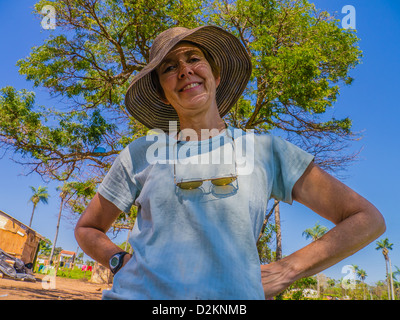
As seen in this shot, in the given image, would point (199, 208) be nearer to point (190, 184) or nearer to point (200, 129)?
point (190, 184)

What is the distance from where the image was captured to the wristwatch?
4.32 feet

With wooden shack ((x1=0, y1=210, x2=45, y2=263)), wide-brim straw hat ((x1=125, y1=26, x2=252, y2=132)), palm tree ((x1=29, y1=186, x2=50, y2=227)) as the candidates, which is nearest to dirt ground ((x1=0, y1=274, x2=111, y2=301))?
wooden shack ((x1=0, y1=210, x2=45, y2=263))

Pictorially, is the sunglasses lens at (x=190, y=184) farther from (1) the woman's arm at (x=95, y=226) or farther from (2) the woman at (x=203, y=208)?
(1) the woman's arm at (x=95, y=226)

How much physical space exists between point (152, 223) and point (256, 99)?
738 centimetres

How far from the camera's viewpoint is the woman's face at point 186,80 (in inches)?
61.6

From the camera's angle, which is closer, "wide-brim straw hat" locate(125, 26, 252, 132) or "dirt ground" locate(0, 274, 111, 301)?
"wide-brim straw hat" locate(125, 26, 252, 132)

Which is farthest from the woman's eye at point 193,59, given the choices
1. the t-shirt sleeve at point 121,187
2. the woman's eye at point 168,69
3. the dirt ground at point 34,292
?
the dirt ground at point 34,292

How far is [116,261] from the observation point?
133 cm

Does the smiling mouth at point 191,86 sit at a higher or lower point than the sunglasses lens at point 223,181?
higher

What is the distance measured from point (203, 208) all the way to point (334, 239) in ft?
1.53

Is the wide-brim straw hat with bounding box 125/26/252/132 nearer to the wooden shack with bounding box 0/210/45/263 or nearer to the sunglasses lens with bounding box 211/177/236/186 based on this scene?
the sunglasses lens with bounding box 211/177/236/186

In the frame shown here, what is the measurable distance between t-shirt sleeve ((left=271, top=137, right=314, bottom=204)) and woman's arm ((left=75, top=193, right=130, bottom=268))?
716mm

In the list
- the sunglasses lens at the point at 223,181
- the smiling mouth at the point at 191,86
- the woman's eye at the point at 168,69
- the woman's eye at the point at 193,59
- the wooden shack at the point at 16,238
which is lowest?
the sunglasses lens at the point at 223,181
